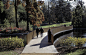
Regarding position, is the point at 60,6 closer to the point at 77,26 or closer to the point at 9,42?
the point at 77,26

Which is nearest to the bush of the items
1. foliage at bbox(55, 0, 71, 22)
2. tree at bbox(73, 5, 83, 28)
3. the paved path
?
the paved path

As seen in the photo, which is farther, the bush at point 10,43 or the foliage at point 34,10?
the foliage at point 34,10

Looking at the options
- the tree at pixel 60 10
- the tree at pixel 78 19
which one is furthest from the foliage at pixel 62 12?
the tree at pixel 78 19

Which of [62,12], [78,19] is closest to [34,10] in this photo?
[78,19]

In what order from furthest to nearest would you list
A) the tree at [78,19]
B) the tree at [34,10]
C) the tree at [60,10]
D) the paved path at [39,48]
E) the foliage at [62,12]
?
1. the foliage at [62,12]
2. the tree at [60,10]
3. the tree at [78,19]
4. the tree at [34,10]
5. the paved path at [39,48]

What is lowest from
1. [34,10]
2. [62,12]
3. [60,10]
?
[62,12]

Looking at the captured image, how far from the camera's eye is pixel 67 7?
89250mm

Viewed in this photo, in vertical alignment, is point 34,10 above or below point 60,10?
above

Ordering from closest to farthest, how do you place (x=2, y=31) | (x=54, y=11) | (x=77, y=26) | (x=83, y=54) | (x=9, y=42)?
(x=83, y=54), (x=9, y=42), (x=2, y=31), (x=77, y=26), (x=54, y=11)

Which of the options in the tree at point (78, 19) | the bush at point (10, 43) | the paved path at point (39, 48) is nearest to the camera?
the paved path at point (39, 48)

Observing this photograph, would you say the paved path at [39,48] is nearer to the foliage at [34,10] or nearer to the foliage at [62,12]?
the foliage at [34,10]

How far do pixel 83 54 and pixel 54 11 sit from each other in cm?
7921

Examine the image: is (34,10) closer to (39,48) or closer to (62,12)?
(39,48)

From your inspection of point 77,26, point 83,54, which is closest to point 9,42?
point 83,54
